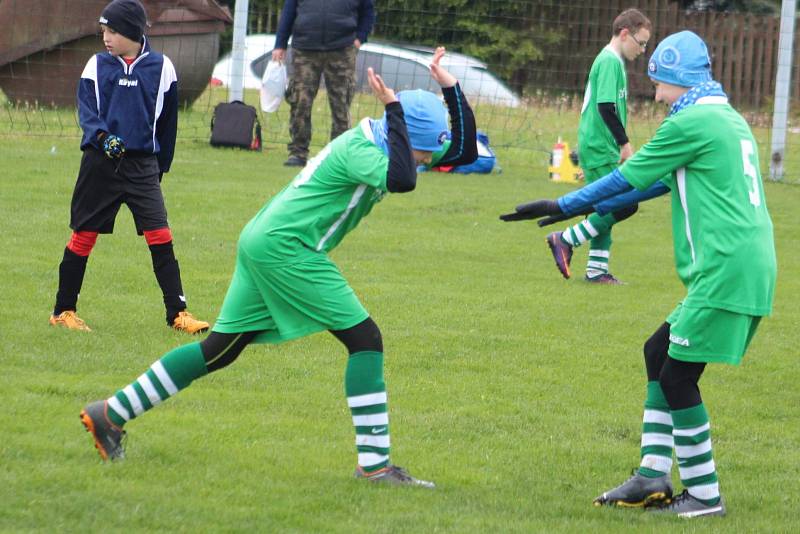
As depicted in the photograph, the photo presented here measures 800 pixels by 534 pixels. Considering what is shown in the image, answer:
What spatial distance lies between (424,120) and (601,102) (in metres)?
5.25

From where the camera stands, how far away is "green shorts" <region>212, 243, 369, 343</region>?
16.8ft

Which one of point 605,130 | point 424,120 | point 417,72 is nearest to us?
point 424,120

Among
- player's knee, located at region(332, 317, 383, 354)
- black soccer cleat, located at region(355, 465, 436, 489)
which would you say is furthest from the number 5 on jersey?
black soccer cleat, located at region(355, 465, 436, 489)

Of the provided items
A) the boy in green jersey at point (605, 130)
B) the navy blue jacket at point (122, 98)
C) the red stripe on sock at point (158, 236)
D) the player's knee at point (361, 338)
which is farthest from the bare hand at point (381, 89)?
the boy in green jersey at point (605, 130)

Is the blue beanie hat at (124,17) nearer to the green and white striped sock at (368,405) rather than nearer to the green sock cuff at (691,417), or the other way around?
the green and white striped sock at (368,405)

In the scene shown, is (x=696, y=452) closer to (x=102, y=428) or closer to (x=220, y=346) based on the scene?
(x=220, y=346)

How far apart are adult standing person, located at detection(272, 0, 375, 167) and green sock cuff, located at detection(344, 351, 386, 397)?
10.4 metres

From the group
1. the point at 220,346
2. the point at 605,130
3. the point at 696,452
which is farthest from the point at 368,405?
the point at 605,130

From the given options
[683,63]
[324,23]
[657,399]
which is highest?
[324,23]

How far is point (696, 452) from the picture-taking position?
5074 millimetres

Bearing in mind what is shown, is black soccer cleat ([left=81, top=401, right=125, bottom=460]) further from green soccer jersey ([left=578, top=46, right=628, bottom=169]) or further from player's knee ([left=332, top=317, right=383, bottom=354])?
green soccer jersey ([left=578, top=46, right=628, bottom=169])

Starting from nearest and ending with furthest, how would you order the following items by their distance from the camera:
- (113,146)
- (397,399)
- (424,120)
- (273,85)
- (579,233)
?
(424,120) → (397,399) → (113,146) → (579,233) → (273,85)

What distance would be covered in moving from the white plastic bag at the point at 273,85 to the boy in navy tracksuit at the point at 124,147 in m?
8.05

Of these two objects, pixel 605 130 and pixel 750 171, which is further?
pixel 605 130
